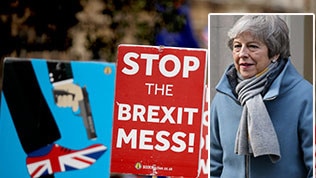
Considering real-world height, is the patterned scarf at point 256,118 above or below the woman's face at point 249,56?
below

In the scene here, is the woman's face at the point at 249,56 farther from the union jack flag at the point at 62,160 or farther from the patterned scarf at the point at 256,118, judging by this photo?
the union jack flag at the point at 62,160

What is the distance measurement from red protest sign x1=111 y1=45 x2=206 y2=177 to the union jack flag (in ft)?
0.21

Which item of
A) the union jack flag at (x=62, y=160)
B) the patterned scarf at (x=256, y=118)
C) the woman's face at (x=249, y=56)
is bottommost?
the union jack flag at (x=62, y=160)

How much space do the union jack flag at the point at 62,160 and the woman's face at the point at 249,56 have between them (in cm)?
48

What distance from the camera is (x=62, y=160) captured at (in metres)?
2.06

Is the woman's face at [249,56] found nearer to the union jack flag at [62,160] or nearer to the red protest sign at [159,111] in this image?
the red protest sign at [159,111]

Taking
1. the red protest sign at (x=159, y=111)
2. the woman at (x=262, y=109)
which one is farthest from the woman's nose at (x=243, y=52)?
the red protest sign at (x=159, y=111)

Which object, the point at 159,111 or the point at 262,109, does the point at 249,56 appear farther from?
the point at 159,111

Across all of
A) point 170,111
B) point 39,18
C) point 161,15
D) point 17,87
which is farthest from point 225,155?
point 39,18

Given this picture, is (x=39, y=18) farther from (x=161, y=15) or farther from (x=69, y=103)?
(x=69, y=103)

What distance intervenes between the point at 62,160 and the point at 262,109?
621 mm

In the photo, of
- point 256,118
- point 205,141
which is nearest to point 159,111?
point 205,141

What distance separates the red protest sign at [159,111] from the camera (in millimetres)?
2045

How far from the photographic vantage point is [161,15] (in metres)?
2.92
